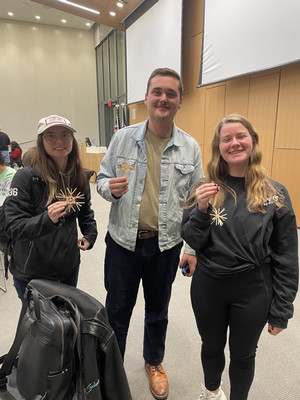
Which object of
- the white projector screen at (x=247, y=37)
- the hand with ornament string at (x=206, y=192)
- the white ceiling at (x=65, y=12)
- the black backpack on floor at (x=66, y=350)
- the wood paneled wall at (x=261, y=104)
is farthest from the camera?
the white ceiling at (x=65, y=12)

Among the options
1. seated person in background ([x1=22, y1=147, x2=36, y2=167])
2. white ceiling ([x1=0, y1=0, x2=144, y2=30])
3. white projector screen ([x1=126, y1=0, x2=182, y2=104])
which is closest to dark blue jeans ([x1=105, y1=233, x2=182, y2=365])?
seated person in background ([x1=22, y1=147, x2=36, y2=167])

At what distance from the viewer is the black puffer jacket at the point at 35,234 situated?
1169mm

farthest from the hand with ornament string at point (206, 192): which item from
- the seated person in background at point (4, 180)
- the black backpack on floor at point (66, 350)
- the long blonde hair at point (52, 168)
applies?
the seated person in background at point (4, 180)

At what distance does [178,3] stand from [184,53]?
914mm

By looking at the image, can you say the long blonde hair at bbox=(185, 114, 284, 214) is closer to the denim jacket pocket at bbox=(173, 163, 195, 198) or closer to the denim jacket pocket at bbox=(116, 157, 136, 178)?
the denim jacket pocket at bbox=(173, 163, 195, 198)

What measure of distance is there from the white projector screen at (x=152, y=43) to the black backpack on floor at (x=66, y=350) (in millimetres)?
5741

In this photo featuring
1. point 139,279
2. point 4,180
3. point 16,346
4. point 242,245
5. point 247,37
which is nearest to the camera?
point 16,346

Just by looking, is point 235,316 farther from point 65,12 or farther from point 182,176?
point 65,12

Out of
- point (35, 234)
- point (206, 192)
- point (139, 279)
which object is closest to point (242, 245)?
point (206, 192)

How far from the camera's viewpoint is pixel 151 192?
4.55 ft

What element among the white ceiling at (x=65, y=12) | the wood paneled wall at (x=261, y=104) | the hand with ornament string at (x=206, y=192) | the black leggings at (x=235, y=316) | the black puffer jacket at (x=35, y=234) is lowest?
the black leggings at (x=235, y=316)

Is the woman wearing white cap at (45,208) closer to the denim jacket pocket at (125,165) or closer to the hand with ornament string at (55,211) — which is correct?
the hand with ornament string at (55,211)

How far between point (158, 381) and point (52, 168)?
1.37 meters

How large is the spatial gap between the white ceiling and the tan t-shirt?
6.75 metres
